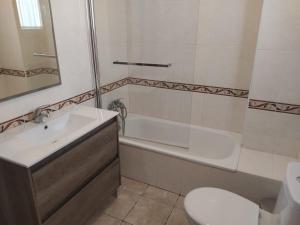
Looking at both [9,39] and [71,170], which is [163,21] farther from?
[71,170]

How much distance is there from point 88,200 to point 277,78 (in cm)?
167

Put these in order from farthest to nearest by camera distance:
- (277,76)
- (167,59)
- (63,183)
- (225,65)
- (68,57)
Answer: (167,59), (225,65), (68,57), (277,76), (63,183)

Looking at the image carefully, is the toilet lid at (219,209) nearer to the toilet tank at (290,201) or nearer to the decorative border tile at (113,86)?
the toilet tank at (290,201)

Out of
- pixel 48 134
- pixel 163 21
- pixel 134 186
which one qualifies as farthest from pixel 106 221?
pixel 163 21

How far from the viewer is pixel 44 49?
5.54 feet

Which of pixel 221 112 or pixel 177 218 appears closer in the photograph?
pixel 177 218

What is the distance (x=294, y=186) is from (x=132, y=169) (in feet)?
4.66

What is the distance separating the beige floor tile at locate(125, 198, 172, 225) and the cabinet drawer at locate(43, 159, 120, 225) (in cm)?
25

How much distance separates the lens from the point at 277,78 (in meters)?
1.75

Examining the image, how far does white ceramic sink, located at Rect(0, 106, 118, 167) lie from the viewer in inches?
47.5

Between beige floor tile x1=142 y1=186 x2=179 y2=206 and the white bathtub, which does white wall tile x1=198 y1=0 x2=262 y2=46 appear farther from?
beige floor tile x1=142 y1=186 x2=179 y2=206

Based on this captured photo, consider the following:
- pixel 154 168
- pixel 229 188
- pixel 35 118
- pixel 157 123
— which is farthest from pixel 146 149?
pixel 35 118

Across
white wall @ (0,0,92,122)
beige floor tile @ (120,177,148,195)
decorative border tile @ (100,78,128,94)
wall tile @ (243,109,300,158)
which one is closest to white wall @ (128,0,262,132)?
decorative border tile @ (100,78,128,94)

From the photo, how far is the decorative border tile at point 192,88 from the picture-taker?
7.30ft
